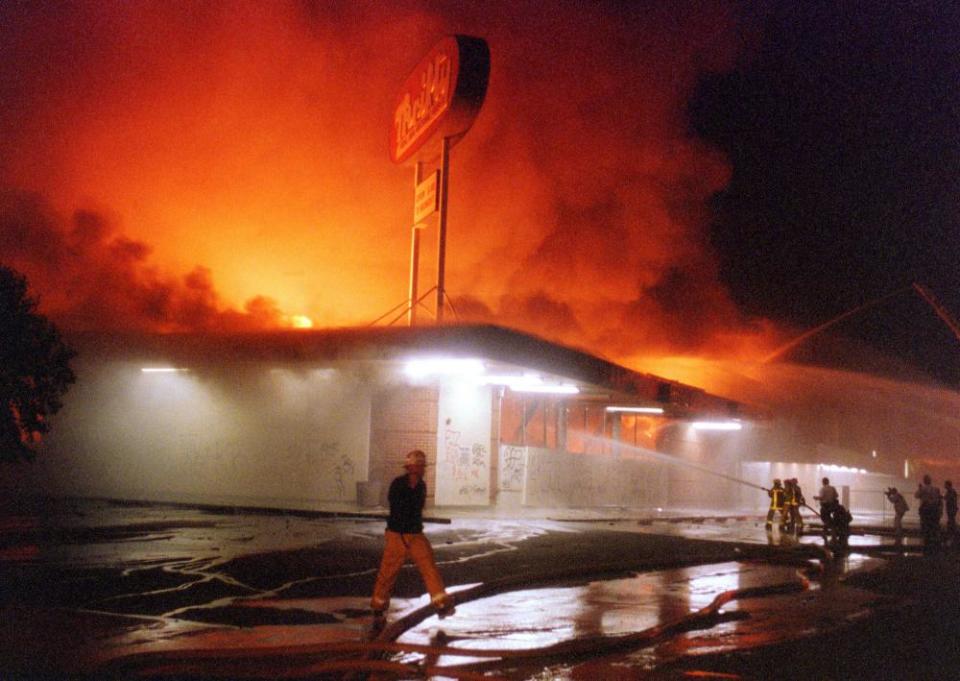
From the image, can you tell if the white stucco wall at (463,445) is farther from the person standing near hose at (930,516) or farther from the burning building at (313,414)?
the person standing near hose at (930,516)

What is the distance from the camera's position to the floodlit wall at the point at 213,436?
23578 mm

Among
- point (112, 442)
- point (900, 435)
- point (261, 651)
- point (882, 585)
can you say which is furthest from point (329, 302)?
point (900, 435)

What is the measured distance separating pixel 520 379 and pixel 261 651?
56.2 ft

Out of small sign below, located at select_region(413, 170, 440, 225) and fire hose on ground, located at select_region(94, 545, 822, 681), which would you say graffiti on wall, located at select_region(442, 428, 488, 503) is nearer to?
small sign below, located at select_region(413, 170, 440, 225)

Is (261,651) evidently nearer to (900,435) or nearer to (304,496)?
(304,496)

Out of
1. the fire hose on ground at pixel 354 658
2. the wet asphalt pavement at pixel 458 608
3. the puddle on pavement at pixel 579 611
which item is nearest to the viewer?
the fire hose on ground at pixel 354 658

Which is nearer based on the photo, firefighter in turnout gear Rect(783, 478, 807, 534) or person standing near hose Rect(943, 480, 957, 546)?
firefighter in turnout gear Rect(783, 478, 807, 534)

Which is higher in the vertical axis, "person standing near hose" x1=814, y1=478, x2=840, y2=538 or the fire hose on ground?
"person standing near hose" x1=814, y1=478, x2=840, y2=538

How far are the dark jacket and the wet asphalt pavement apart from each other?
781 mm

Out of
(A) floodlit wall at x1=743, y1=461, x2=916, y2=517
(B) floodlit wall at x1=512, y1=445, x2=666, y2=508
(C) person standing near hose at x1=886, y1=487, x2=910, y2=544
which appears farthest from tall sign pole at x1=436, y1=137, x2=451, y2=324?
(A) floodlit wall at x1=743, y1=461, x2=916, y2=517

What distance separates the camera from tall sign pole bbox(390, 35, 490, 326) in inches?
872

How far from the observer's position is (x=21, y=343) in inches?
787

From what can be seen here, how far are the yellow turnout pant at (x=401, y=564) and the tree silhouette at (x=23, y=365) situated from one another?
1375cm

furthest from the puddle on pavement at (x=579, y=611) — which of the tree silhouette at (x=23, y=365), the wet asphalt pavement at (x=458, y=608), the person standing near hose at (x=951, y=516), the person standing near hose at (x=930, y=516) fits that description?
the tree silhouette at (x=23, y=365)
